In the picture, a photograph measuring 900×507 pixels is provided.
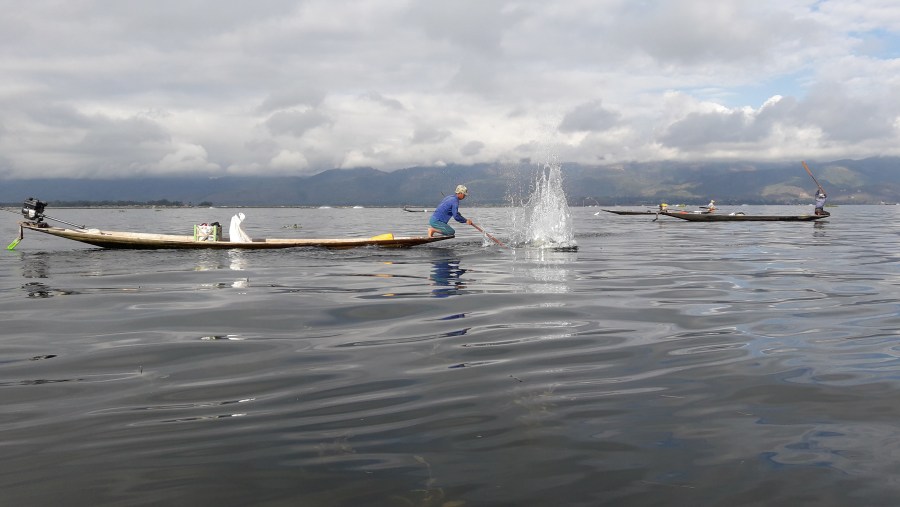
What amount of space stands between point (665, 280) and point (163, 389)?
11612 mm

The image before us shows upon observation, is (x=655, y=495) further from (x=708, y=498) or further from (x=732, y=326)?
(x=732, y=326)

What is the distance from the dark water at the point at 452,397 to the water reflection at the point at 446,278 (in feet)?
1.15

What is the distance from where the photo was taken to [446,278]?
1478 cm

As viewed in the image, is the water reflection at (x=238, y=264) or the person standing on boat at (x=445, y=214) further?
the person standing on boat at (x=445, y=214)

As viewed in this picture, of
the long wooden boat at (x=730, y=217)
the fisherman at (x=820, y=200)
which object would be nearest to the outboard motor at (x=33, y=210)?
the long wooden boat at (x=730, y=217)

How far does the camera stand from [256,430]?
15.7ft

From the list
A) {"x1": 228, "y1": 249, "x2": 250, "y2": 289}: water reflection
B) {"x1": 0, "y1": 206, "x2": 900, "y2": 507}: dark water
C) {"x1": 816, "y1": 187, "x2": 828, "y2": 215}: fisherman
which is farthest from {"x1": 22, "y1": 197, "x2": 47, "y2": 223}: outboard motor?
{"x1": 816, "y1": 187, "x2": 828, "y2": 215}: fisherman

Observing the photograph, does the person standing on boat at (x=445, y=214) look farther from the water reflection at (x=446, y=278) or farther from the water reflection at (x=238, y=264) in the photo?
the water reflection at (x=238, y=264)

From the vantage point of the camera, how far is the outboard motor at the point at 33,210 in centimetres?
2244

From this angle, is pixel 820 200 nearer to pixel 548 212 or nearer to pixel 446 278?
pixel 548 212

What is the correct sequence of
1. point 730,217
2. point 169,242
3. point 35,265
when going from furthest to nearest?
1. point 730,217
2. point 169,242
3. point 35,265

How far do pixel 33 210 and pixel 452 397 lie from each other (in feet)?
77.0

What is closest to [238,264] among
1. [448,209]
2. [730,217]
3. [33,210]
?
[448,209]

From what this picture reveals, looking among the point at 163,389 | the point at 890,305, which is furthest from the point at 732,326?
the point at 163,389
